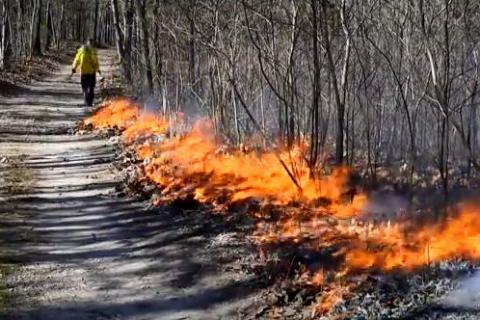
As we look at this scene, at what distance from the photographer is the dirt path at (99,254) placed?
6.18m

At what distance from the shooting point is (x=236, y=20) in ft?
33.9

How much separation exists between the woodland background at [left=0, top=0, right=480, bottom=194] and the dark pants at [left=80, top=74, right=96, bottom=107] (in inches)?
194

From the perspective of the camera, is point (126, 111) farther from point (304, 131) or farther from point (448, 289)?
point (448, 289)

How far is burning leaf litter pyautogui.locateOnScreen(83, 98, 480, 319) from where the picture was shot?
5.67m

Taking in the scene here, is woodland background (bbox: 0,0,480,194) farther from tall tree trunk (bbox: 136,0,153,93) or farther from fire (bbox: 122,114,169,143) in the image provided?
tall tree trunk (bbox: 136,0,153,93)

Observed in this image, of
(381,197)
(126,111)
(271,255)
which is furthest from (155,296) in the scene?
(126,111)

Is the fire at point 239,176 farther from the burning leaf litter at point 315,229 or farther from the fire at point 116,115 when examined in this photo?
the fire at point 116,115

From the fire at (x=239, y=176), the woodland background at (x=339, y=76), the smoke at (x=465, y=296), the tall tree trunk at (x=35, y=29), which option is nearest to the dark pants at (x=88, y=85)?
the woodland background at (x=339, y=76)

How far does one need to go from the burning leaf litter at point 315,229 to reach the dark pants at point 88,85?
7.65m

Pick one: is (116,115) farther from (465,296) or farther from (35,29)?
(35,29)

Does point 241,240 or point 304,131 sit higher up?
point 304,131

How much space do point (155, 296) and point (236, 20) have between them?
512 cm

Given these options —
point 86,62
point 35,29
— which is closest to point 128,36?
point 86,62

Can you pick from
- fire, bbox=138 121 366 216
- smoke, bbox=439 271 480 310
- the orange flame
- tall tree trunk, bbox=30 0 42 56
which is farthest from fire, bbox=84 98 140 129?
tall tree trunk, bbox=30 0 42 56
